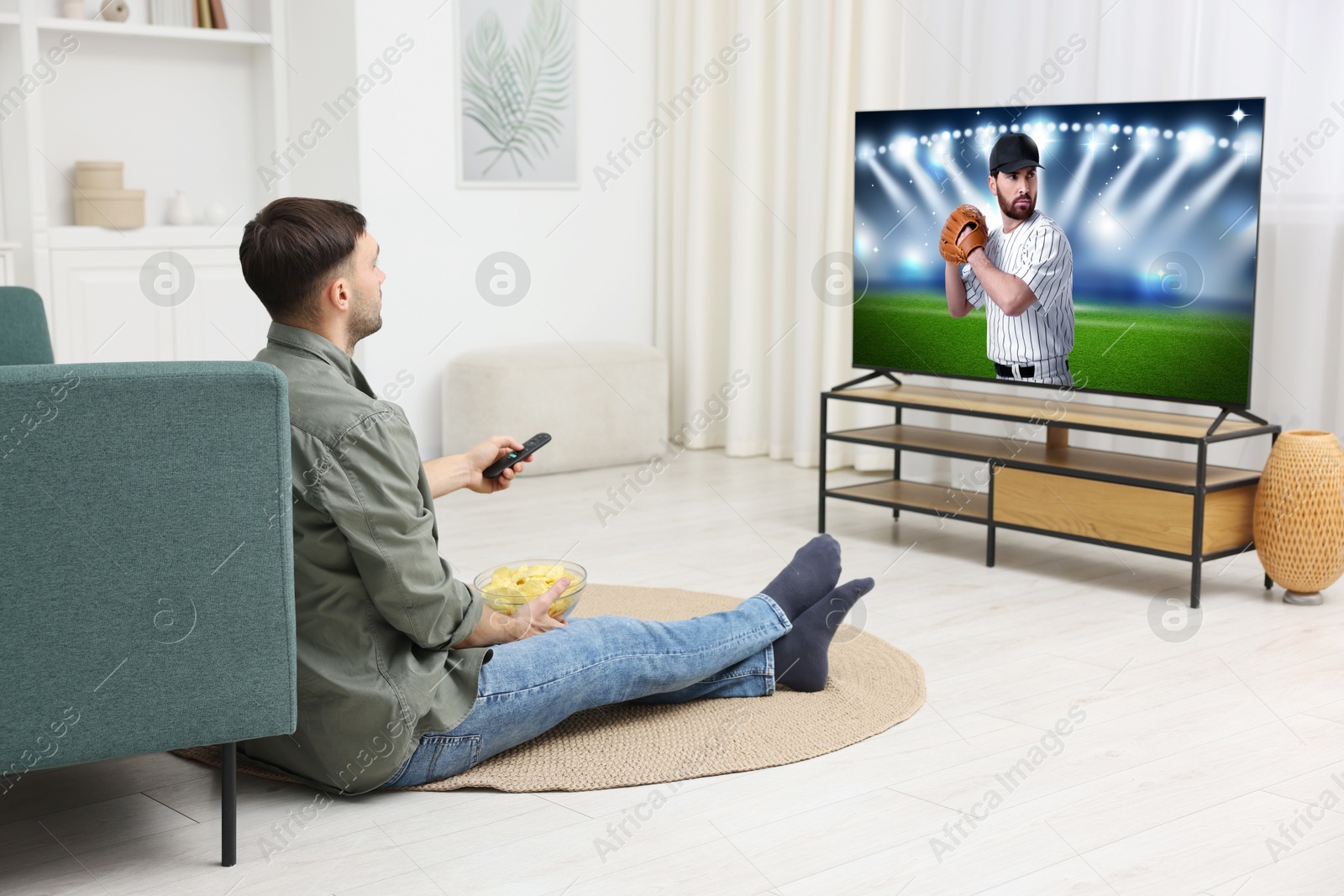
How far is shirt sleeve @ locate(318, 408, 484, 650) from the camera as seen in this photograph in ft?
6.14

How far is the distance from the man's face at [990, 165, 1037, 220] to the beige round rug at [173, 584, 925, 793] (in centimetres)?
139

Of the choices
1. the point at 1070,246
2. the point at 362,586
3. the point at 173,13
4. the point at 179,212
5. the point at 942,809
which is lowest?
the point at 942,809

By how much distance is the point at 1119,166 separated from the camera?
3371 millimetres

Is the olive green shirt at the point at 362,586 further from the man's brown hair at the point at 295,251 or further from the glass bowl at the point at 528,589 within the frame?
the glass bowl at the point at 528,589

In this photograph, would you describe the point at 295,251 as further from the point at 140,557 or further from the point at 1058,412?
the point at 1058,412

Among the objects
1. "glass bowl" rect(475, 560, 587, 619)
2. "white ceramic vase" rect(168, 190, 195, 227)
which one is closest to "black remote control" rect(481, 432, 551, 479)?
"glass bowl" rect(475, 560, 587, 619)

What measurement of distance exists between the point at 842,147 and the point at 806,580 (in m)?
2.72

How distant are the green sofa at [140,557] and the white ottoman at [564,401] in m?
3.06

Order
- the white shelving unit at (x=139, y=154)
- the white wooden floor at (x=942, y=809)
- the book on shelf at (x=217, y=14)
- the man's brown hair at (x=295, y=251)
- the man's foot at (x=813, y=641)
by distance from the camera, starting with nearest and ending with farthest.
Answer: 1. the white wooden floor at (x=942, y=809)
2. the man's brown hair at (x=295, y=251)
3. the man's foot at (x=813, y=641)
4. the white shelving unit at (x=139, y=154)
5. the book on shelf at (x=217, y=14)

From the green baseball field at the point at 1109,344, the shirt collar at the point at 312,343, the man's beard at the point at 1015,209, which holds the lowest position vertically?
the green baseball field at the point at 1109,344

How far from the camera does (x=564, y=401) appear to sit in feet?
16.4

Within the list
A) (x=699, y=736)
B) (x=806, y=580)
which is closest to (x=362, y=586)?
(x=699, y=736)

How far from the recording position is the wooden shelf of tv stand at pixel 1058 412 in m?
3.28

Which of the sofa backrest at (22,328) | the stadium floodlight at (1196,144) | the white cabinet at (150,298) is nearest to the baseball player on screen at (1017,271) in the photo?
the stadium floodlight at (1196,144)
